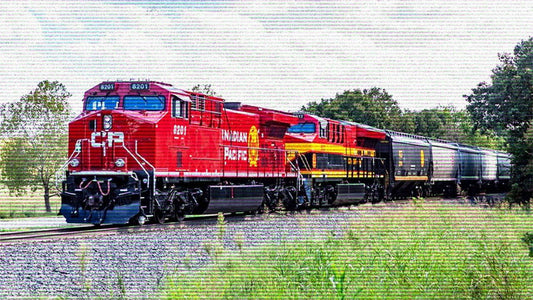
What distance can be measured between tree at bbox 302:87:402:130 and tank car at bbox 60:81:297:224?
11.8m

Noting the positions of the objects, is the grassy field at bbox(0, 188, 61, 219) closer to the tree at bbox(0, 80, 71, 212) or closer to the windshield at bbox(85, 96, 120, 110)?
the tree at bbox(0, 80, 71, 212)

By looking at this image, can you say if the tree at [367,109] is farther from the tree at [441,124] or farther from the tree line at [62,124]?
the tree line at [62,124]

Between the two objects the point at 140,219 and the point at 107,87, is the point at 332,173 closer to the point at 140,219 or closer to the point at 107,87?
the point at 107,87

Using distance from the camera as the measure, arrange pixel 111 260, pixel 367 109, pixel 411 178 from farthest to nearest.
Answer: pixel 367 109
pixel 411 178
pixel 111 260

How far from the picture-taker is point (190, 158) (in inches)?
390

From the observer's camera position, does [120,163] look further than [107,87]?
No

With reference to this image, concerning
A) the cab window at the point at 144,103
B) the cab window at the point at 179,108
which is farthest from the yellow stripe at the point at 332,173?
the cab window at the point at 144,103

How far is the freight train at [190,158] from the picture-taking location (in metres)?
8.93

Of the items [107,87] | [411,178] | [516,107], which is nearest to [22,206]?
[107,87]

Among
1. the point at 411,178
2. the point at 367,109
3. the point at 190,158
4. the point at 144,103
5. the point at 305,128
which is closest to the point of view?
the point at 144,103

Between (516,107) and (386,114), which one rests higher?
(386,114)

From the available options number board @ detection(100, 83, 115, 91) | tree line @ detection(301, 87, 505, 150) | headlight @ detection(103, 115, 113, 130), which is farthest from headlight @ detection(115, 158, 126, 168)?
tree line @ detection(301, 87, 505, 150)

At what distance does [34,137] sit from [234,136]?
391 cm

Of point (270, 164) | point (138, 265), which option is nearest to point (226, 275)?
point (138, 265)
